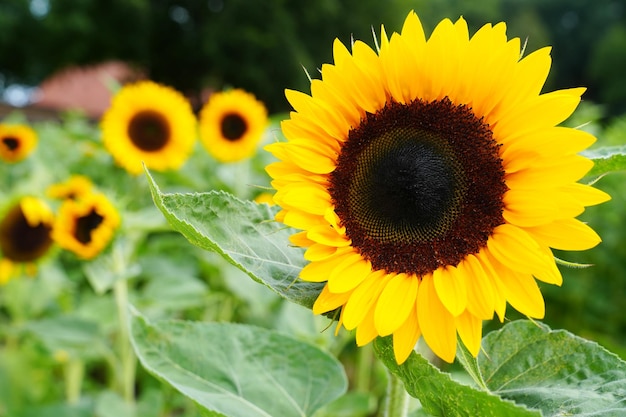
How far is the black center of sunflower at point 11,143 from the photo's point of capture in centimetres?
279

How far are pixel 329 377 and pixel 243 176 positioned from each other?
5.72ft

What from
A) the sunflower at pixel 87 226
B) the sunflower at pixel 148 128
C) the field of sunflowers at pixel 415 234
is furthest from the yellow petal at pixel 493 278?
the sunflower at pixel 148 128

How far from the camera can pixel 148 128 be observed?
8.19 ft

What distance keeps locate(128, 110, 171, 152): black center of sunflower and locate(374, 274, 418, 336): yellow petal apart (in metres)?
1.88

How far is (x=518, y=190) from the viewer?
0.65 m

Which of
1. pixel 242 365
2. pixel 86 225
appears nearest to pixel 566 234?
pixel 242 365

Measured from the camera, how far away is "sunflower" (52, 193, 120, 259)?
1655mm

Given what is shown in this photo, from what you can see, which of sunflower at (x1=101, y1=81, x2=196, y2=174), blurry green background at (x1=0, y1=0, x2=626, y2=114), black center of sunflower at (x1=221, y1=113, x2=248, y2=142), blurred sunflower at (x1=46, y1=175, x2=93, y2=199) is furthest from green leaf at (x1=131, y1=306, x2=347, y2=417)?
blurry green background at (x1=0, y1=0, x2=626, y2=114)

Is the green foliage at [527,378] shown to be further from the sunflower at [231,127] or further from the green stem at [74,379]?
the sunflower at [231,127]

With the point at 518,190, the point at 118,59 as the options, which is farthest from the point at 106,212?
the point at 118,59

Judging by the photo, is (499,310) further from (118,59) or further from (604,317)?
(118,59)

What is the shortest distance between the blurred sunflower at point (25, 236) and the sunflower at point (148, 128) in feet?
1.94

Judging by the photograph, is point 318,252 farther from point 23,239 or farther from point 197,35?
point 197,35

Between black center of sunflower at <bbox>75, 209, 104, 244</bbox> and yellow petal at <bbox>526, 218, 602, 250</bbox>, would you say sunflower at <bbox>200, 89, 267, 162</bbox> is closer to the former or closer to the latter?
black center of sunflower at <bbox>75, 209, 104, 244</bbox>
